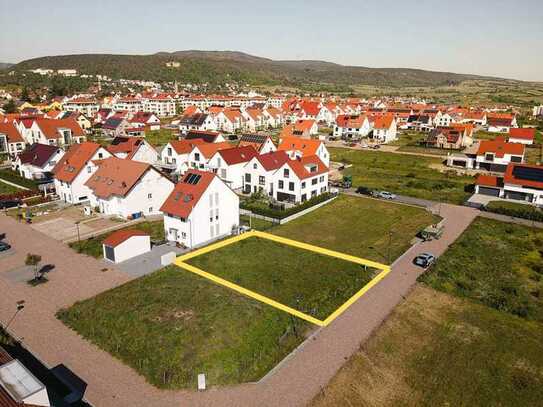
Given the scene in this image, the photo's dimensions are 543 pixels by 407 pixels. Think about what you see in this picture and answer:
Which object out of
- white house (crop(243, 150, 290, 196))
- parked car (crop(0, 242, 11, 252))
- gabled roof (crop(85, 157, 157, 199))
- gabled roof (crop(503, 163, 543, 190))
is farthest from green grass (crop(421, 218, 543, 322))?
parked car (crop(0, 242, 11, 252))

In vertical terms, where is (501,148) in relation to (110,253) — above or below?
above

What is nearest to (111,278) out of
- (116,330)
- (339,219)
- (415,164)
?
(116,330)

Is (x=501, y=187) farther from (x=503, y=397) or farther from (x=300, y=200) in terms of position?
(x=503, y=397)

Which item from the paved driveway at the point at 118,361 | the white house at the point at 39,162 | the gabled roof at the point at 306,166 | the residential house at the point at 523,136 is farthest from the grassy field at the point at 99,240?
the residential house at the point at 523,136

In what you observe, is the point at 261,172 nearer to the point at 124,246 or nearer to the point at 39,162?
the point at 124,246

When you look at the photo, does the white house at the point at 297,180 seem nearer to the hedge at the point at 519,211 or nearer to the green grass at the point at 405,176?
the green grass at the point at 405,176

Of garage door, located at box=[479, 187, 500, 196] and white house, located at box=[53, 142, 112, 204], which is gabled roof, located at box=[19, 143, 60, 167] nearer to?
white house, located at box=[53, 142, 112, 204]

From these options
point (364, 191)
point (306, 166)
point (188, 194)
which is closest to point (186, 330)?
point (188, 194)
